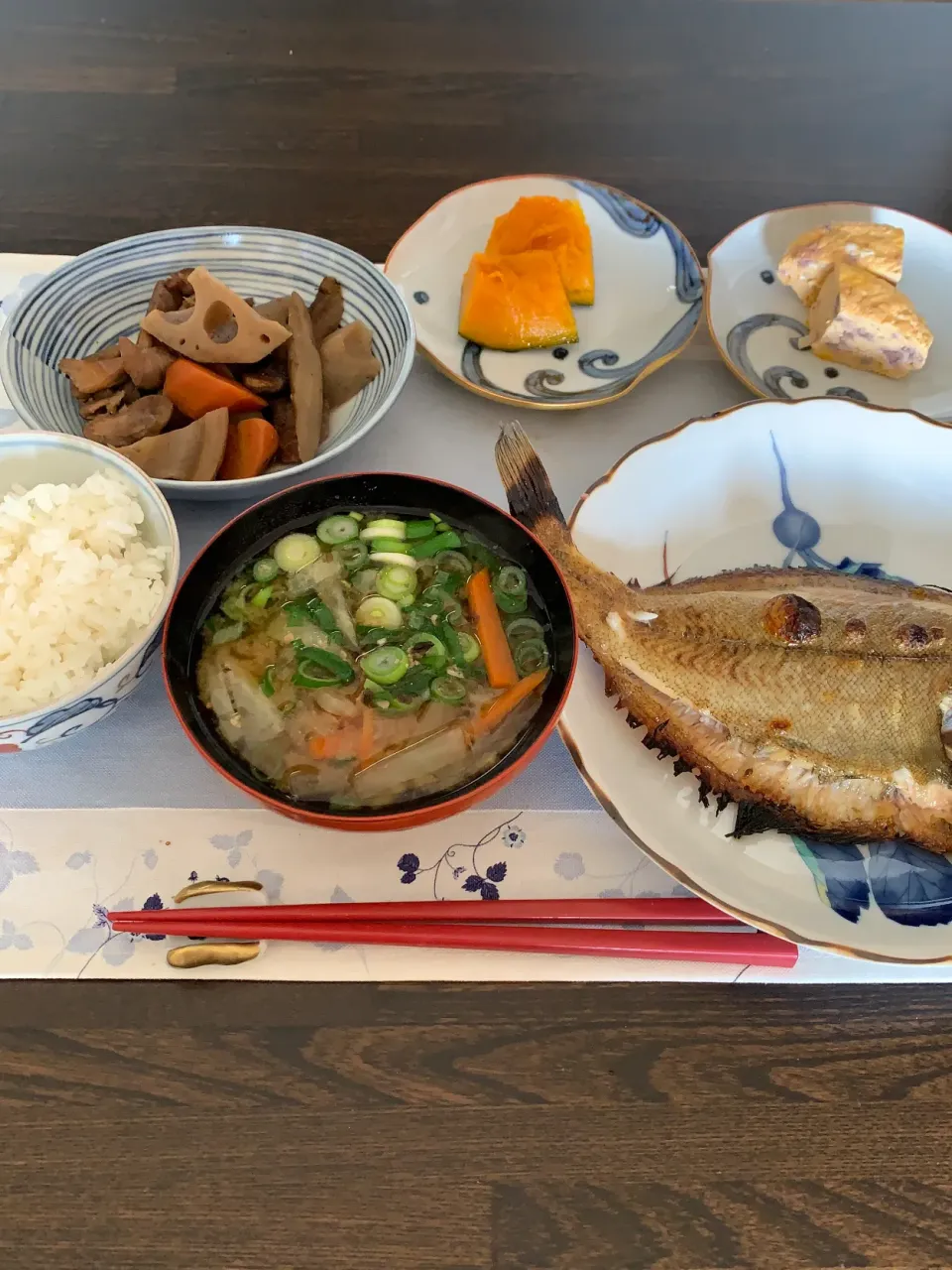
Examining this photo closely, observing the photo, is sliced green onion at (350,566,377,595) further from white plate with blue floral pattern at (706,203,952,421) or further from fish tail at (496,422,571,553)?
white plate with blue floral pattern at (706,203,952,421)

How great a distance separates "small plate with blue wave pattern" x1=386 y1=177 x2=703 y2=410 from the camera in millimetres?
1761

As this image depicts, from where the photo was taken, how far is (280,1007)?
1.16m

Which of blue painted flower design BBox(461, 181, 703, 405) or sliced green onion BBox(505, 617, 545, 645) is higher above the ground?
blue painted flower design BBox(461, 181, 703, 405)

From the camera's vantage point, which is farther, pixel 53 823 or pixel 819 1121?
pixel 53 823

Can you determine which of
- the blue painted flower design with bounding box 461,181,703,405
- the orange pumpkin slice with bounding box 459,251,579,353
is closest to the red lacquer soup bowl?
the blue painted flower design with bounding box 461,181,703,405

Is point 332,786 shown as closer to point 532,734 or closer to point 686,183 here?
point 532,734

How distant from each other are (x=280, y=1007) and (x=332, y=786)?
0.31 metres

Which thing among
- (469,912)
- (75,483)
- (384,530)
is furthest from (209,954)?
(75,483)

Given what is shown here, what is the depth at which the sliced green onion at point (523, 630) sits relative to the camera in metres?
1.28

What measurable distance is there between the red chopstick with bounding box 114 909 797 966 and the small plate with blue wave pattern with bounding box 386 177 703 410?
3.27 ft

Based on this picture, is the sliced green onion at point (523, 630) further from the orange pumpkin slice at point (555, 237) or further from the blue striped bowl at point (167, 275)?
the orange pumpkin slice at point (555, 237)

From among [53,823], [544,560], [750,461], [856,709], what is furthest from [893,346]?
[53,823]

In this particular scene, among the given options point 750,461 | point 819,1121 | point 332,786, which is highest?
point 750,461

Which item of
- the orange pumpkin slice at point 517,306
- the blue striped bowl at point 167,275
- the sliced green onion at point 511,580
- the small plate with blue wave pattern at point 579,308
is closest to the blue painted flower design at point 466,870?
the sliced green onion at point 511,580
